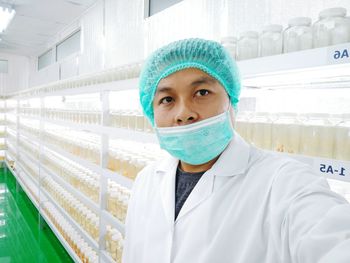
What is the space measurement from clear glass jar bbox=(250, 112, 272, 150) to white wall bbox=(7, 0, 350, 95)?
0.71m

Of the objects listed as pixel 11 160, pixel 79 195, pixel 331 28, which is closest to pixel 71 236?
pixel 79 195

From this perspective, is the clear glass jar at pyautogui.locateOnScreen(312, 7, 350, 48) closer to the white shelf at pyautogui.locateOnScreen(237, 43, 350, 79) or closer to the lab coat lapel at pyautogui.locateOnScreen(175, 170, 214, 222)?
the white shelf at pyautogui.locateOnScreen(237, 43, 350, 79)

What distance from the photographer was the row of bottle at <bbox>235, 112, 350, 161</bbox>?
3.70ft

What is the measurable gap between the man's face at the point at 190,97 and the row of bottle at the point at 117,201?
62.0 inches

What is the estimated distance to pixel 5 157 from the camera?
9180 mm

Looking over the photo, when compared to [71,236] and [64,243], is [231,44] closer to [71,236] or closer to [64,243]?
[71,236]

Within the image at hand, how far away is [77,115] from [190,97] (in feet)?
8.81

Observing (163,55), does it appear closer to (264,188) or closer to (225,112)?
(225,112)

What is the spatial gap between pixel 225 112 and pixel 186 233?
0.47 meters

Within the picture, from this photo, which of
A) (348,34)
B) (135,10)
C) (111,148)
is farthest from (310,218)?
(135,10)

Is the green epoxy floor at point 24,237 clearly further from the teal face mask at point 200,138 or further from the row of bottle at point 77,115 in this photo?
the teal face mask at point 200,138

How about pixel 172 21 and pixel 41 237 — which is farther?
pixel 41 237

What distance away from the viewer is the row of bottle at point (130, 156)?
2.35 m

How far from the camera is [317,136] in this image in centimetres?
119
